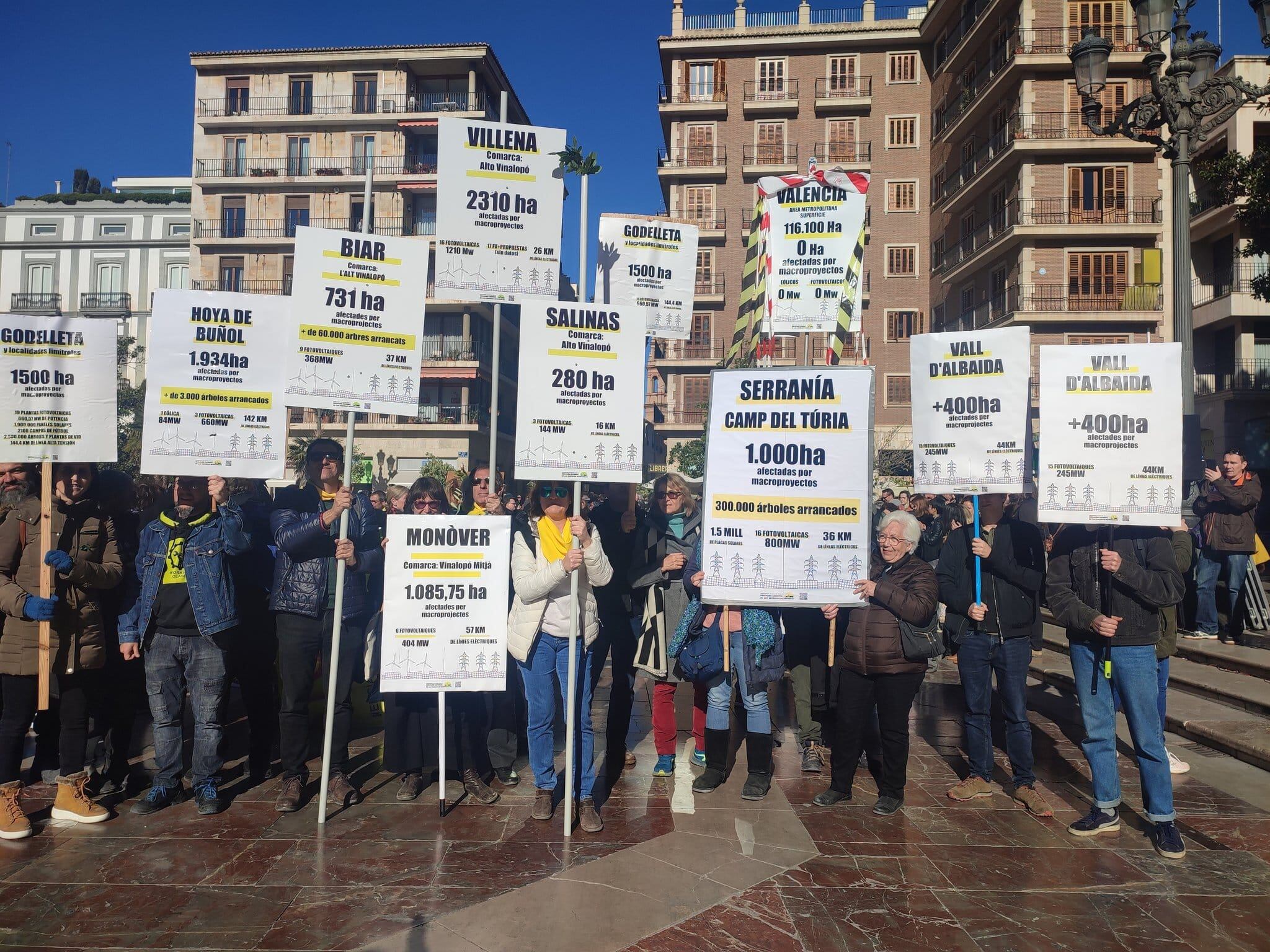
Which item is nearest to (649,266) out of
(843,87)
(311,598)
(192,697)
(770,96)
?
(311,598)

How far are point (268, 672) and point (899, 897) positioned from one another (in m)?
4.35

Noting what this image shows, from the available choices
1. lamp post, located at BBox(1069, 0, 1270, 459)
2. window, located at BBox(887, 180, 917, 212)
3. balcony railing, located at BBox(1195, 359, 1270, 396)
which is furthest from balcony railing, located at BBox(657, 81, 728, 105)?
lamp post, located at BBox(1069, 0, 1270, 459)

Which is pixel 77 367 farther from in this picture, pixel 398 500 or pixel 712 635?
pixel 712 635

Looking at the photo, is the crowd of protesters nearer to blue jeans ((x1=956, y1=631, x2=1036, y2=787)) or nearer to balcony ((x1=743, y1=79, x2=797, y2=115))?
blue jeans ((x1=956, y1=631, x2=1036, y2=787))

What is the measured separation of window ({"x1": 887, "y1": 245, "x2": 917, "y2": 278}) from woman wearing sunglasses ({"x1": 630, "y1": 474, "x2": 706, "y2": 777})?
39.8 m

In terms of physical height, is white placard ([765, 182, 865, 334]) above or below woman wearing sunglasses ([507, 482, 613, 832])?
above

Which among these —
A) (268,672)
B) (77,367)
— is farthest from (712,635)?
(77,367)

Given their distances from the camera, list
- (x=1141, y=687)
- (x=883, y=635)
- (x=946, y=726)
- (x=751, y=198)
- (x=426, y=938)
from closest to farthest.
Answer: (x=426, y=938), (x=1141, y=687), (x=883, y=635), (x=946, y=726), (x=751, y=198)

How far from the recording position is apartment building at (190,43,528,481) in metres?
42.0

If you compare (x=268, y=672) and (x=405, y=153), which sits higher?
(x=405, y=153)

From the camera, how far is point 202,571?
5.54 meters

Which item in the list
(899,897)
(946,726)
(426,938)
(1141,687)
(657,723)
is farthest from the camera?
(946,726)

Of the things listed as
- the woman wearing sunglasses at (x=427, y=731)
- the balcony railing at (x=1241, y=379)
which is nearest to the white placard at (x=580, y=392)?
the woman wearing sunglasses at (x=427, y=731)

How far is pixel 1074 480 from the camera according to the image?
17.5 ft
